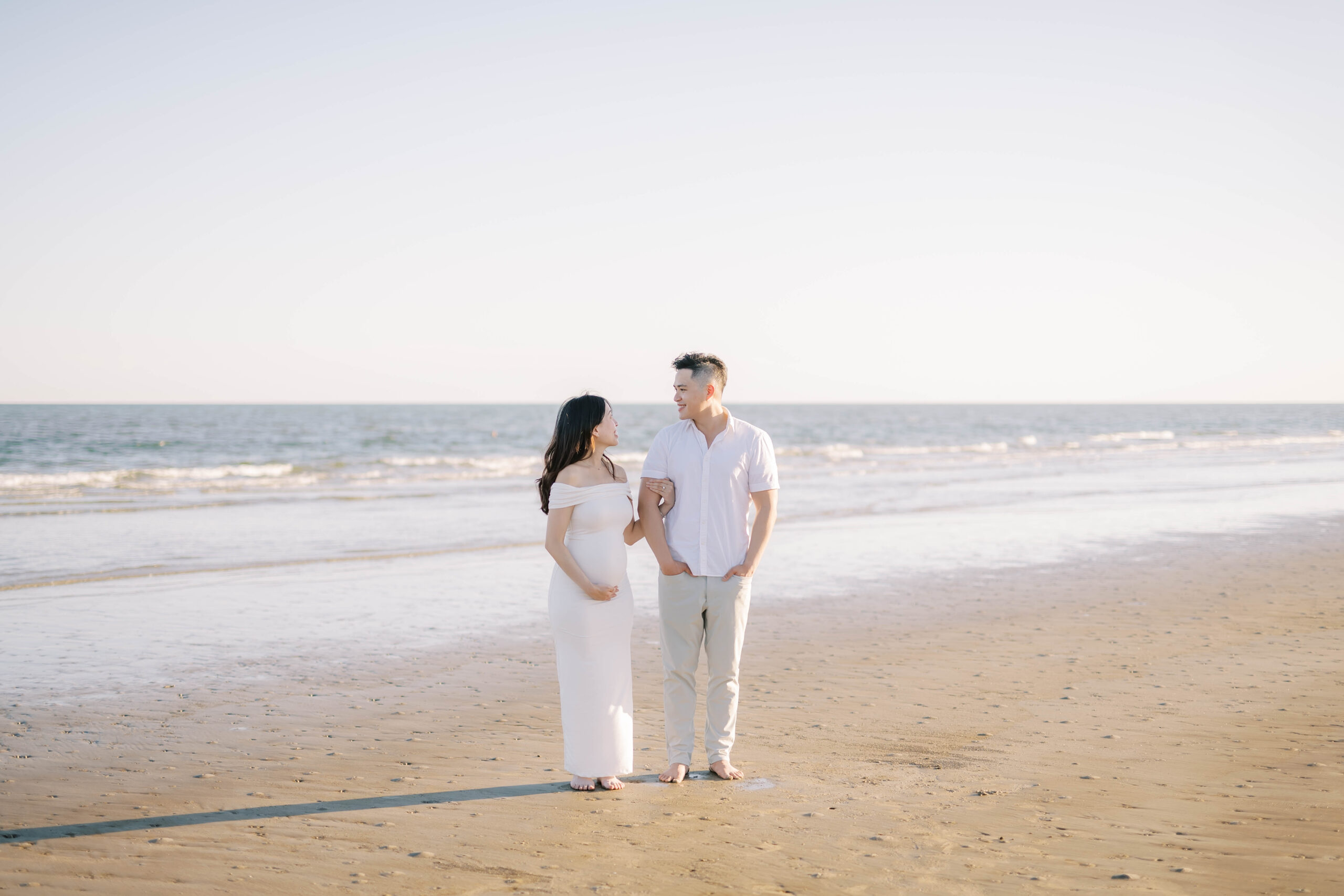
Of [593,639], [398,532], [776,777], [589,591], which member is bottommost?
[776,777]

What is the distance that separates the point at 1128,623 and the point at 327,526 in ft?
38.2

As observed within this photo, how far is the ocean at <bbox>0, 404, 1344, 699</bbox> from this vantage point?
829 cm

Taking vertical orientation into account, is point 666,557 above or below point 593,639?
above

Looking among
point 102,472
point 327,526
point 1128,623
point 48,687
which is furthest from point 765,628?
point 102,472

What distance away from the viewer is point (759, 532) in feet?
15.8

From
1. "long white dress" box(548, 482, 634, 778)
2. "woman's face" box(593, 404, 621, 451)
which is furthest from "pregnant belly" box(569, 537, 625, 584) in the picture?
"woman's face" box(593, 404, 621, 451)

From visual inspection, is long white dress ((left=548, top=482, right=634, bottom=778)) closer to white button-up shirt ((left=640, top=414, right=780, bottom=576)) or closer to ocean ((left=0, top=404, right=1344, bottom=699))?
white button-up shirt ((left=640, top=414, right=780, bottom=576))

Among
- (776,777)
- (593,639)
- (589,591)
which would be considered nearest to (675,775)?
(776,777)

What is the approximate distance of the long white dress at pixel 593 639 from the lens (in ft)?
15.2

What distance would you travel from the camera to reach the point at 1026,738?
215 inches

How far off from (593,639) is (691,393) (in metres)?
1.21

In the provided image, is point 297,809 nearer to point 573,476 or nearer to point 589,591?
point 589,591

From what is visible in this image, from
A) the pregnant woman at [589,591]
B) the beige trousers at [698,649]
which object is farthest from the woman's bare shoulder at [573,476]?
the beige trousers at [698,649]

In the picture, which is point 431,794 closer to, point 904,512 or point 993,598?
point 993,598
